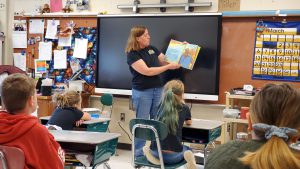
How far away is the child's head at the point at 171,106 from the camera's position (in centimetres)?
324

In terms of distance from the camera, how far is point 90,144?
102 inches

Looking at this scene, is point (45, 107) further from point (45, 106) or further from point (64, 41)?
point (64, 41)

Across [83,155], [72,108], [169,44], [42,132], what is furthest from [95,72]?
[42,132]

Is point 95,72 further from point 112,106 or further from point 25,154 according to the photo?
point 25,154

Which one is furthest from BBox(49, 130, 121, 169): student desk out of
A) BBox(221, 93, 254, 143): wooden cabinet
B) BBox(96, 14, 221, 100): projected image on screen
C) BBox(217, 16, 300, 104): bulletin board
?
BBox(217, 16, 300, 104): bulletin board

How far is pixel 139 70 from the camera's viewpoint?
4180 mm

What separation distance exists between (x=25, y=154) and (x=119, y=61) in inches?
143

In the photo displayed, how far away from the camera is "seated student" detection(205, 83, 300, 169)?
119cm

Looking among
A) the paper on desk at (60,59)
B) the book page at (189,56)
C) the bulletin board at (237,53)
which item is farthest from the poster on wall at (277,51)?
the paper on desk at (60,59)

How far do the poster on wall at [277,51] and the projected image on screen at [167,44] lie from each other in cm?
50

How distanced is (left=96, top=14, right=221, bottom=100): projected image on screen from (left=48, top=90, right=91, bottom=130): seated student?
6.01 feet

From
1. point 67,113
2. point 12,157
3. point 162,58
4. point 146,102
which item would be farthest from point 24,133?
point 162,58

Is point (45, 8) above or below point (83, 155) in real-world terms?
above

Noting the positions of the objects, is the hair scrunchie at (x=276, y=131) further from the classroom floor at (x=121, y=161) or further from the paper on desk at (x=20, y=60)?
the paper on desk at (x=20, y=60)
